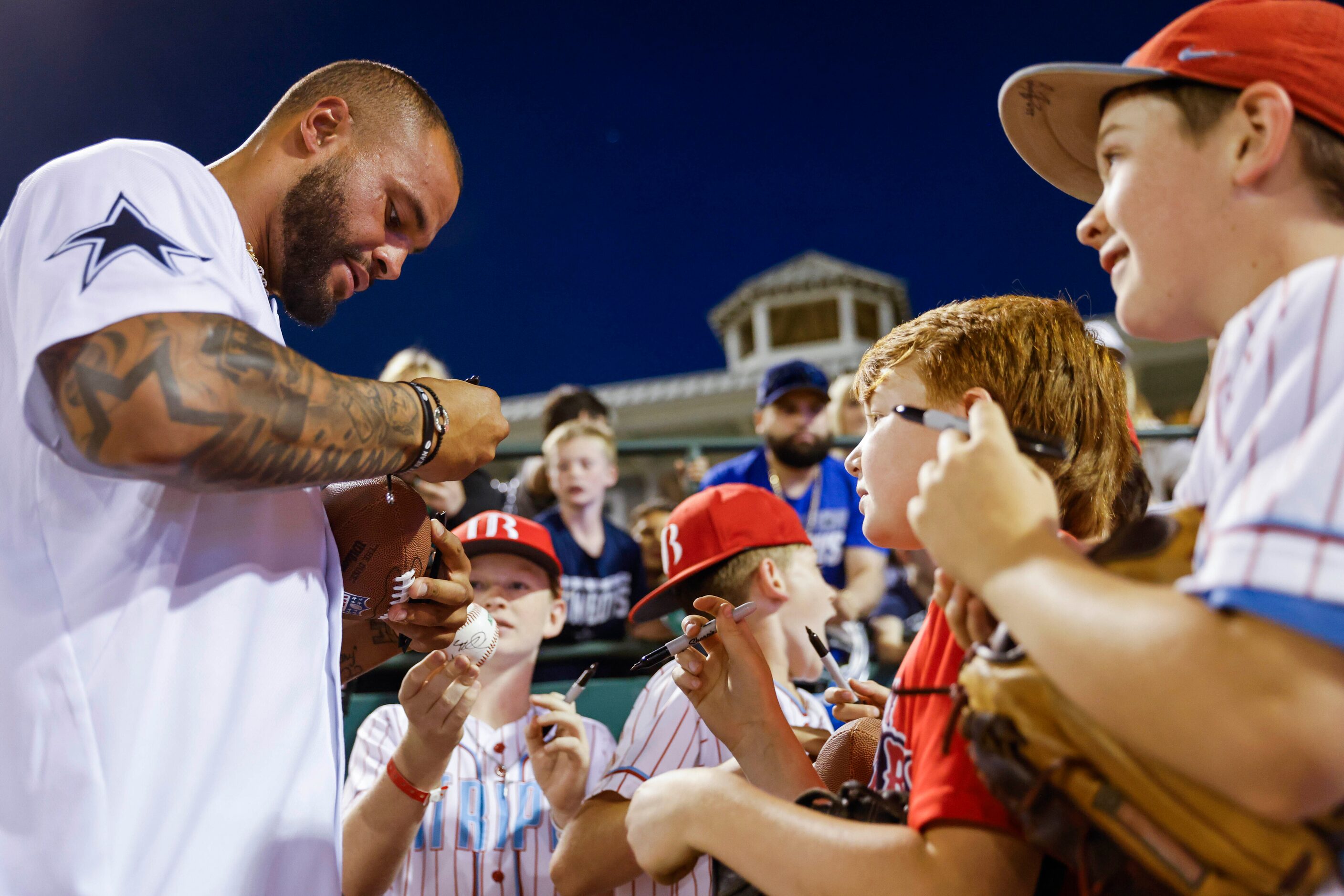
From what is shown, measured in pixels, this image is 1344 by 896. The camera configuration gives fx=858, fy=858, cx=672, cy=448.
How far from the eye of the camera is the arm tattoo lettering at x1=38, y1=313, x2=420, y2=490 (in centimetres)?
107

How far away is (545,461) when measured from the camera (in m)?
4.80

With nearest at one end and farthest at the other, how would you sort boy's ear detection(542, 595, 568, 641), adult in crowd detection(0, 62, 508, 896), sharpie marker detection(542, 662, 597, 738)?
adult in crowd detection(0, 62, 508, 896), sharpie marker detection(542, 662, 597, 738), boy's ear detection(542, 595, 568, 641)

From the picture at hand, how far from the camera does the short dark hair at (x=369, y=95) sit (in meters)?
1.78

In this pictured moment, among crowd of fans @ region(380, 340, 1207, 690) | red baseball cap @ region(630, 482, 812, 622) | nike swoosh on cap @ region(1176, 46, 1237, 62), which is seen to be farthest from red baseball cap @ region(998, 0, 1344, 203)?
crowd of fans @ region(380, 340, 1207, 690)

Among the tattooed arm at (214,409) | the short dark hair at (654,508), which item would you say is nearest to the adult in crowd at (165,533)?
the tattooed arm at (214,409)

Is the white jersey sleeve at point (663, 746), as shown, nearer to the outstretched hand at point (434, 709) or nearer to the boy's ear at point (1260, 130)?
the outstretched hand at point (434, 709)

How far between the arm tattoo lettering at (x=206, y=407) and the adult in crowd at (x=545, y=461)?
10.9 feet

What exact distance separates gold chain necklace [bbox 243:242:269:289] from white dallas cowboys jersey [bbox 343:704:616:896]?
1480 mm

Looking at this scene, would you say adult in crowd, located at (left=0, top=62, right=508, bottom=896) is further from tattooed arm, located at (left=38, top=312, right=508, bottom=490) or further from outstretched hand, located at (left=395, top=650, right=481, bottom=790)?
outstretched hand, located at (left=395, top=650, right=481, bottom=790)

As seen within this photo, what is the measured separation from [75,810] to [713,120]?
26.4 meters

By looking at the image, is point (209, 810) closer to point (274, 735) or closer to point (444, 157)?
point (274, 735)

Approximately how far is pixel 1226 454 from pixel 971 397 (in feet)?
1.84

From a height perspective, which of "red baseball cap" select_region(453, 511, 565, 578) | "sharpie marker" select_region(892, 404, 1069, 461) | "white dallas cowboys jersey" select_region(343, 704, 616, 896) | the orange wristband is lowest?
"white dallas cowboys jersey" select_region(343, 704, 616, 896)

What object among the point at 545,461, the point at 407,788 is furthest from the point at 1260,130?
the point at 545,461
